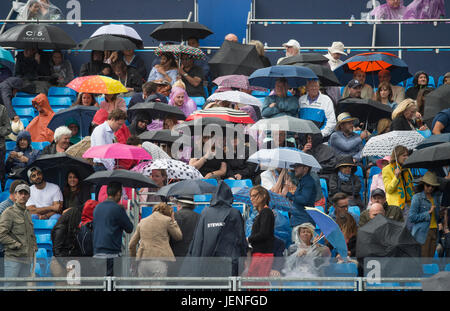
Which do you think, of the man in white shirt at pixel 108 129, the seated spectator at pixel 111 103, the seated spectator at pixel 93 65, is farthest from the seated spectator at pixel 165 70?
the man in white shirt at pixel 108 129

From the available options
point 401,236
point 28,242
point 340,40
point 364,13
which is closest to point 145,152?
point 28,242

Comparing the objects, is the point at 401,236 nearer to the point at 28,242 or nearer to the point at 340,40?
the point at 28,242

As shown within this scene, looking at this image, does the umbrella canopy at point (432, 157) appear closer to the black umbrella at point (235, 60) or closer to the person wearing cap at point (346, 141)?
the person wearing cap at point (346, 141)

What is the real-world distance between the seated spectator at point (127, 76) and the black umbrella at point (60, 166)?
489 centimetres

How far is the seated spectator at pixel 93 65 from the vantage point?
66.3 feet

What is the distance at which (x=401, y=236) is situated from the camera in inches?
Result: 495

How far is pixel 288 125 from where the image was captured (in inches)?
642

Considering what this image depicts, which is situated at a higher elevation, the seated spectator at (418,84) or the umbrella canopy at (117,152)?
the seated spectator at (418,84)

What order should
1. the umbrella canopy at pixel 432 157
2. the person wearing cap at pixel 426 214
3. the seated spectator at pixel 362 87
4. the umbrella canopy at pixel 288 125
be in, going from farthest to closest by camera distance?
the seated spectator at pixel 362 87
the umbrella canopy at pixel 288 125
the person wearing cap at pixel 426 214
the umbrella canopy at pixel 432 157

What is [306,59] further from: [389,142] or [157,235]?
[157,235]

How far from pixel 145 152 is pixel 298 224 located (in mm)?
2624

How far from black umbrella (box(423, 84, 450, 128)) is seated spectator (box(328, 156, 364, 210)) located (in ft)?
7.34

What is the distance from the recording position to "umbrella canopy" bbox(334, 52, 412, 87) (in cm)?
1934

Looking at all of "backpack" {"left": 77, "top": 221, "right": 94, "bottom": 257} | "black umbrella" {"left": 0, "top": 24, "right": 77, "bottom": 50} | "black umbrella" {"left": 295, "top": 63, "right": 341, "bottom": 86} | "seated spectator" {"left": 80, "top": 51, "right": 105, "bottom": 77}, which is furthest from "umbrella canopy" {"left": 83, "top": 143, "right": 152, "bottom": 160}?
"black umbrella" {"left": 0, "top": 24, "right": 77, "bottom": 50}
